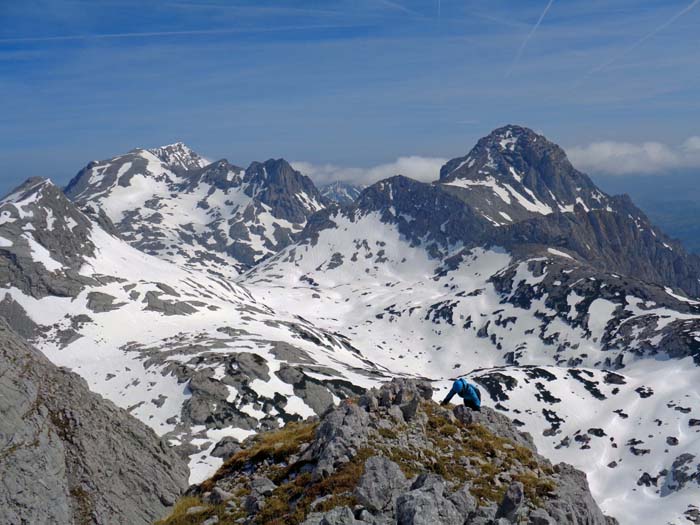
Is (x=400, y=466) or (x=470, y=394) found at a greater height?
(x=470, y=394)

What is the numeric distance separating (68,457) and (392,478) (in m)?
21.0

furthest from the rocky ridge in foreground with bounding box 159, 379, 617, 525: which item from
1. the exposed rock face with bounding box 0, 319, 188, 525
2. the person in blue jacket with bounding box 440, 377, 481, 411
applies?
the exposed rock face with bounding box 0, 319, 188, 525

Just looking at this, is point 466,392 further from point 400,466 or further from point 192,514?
point 192,514

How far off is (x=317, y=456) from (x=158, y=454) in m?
18.4

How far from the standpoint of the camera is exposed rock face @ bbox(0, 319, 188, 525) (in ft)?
102

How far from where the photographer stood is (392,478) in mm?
25750

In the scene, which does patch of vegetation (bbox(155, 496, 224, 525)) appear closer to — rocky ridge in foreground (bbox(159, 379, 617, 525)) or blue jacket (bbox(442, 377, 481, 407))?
rocky ridge in foreground (bbox(159, 379, 617, 525))

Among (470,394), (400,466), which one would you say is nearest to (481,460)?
(400,466)

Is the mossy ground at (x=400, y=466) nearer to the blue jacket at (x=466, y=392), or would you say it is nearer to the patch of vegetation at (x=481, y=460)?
the patch of vegetation at (x=481, y=460)

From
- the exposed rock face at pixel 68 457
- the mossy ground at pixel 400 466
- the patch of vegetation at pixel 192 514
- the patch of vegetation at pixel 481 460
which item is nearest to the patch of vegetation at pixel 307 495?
the mossy ground at pixel 400 466

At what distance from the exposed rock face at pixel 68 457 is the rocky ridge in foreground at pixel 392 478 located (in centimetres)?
411

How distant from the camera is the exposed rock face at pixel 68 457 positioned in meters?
30.9

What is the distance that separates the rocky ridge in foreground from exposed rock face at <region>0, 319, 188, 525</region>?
4.11 meters

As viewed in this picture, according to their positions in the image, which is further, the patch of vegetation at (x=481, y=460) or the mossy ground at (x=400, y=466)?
the patch of vegetation at (x=481, y=460)
